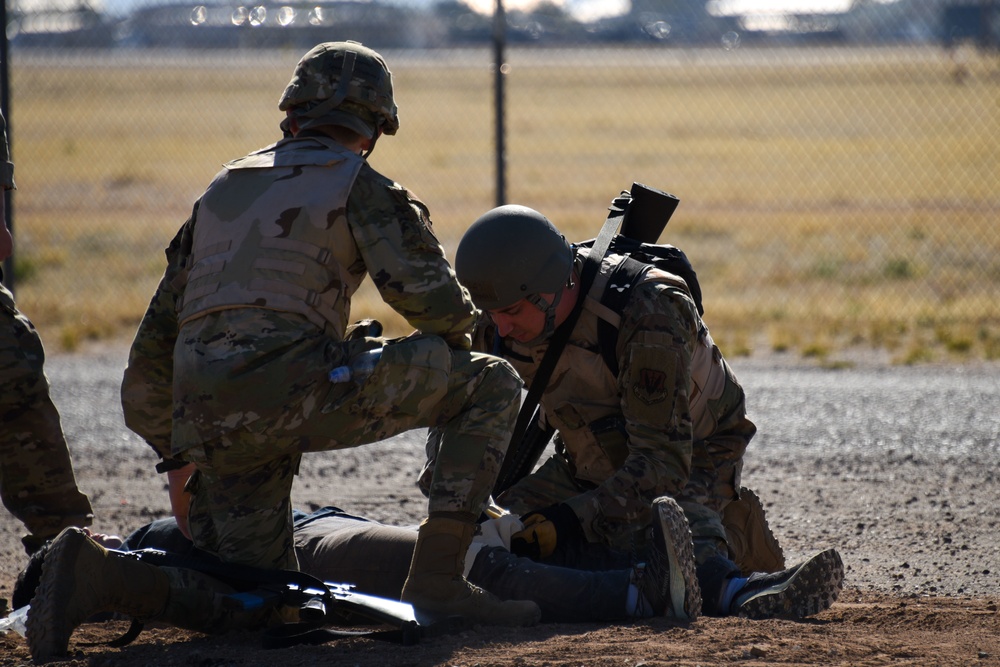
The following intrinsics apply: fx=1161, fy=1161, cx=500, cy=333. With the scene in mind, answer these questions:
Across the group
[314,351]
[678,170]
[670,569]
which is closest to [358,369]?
[314,351]

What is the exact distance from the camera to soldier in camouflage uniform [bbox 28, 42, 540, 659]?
10.6 ft

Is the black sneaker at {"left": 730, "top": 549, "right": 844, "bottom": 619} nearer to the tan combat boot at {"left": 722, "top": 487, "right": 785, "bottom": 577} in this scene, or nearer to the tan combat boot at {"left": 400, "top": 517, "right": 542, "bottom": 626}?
the tan combat boot at {"left": 722, "top": 487, "right": 785, "bottom": 577}

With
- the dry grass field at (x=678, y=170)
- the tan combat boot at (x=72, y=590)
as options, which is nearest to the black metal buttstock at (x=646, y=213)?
the tan combat boot at (x=72, y=590)

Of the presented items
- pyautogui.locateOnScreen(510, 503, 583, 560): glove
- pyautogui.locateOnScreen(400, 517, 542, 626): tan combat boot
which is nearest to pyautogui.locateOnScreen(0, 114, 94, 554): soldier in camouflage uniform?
pyautogui.locateOnScreen(400, 517, 542, 626): tan combat boot

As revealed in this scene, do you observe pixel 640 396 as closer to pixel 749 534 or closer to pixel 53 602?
pixel 749 534

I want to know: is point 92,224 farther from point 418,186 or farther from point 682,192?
point 682,192

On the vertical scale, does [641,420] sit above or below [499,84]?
below

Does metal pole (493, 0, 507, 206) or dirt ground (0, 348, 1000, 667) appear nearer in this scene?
dirt ground (0, 348, 1000, 667)

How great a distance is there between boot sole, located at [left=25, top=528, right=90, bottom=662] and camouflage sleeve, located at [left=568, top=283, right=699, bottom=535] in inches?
60.5

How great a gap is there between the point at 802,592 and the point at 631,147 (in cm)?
2209

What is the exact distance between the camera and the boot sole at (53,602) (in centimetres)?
312

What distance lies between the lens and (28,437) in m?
4.10

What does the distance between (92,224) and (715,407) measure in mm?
13429

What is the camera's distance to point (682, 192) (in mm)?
19078
